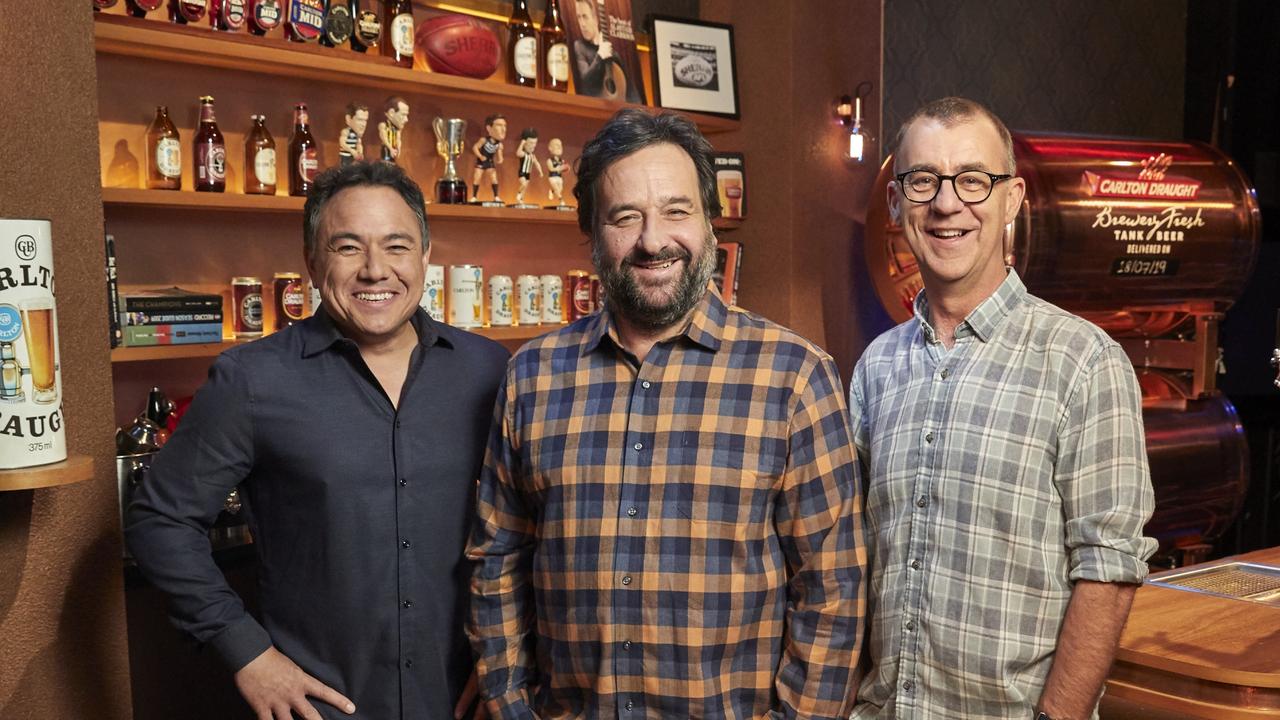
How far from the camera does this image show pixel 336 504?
5.90 feet

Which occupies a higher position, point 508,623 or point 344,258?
point 344,258

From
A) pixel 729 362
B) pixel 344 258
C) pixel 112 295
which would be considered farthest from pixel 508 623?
pixel 112 295

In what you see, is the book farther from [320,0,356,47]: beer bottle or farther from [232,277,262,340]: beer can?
[320,0,356,47]: beer bottle

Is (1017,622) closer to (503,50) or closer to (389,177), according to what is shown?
(389,177)

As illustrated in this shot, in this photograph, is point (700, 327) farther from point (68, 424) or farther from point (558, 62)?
point (558, 62)

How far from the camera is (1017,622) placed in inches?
62.5

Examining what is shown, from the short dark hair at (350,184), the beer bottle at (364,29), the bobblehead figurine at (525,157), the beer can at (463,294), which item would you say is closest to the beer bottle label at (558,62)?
the bobblehead figurine at (525,157)

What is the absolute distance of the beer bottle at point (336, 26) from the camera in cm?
323

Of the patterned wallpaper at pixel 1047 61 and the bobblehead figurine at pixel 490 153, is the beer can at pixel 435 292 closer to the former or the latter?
the bobblehead figurine at pixel 490 153

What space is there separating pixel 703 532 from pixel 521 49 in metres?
2.68

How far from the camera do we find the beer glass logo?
5.44 ft

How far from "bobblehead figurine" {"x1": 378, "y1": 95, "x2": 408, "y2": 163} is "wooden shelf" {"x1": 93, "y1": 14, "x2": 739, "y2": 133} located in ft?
0.22

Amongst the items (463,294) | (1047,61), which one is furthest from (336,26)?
(1047,61)

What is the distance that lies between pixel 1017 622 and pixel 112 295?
232cm
